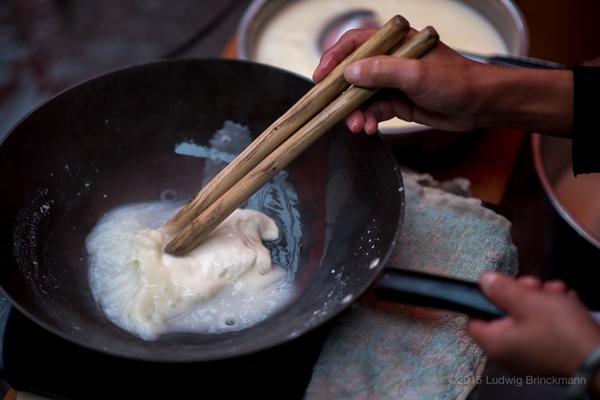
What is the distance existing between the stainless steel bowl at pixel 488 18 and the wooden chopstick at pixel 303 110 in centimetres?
48

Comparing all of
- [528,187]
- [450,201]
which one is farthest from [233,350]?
[528,187]

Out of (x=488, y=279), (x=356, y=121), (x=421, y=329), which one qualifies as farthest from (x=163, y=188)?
(x=488, y=279)

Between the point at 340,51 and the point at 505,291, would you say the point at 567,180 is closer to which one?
the point at 340,51

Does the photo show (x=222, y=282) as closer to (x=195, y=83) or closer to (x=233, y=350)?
(x=233, y=350)

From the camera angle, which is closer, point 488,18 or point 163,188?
point 163,188

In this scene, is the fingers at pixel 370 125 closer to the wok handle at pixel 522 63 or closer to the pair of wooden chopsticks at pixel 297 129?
the pair of wooden chopsticks at pixel 297 129

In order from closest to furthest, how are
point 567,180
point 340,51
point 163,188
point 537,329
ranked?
point 537,329, point 340,51, point 163,188, point 567,180

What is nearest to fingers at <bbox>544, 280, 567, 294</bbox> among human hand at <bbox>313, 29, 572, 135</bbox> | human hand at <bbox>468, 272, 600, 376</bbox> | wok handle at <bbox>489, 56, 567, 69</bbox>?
human hand at <bbox>468, 272, 600, 376</bbox>

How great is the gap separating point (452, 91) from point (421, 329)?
37 centimetres

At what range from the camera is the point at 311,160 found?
117 cm

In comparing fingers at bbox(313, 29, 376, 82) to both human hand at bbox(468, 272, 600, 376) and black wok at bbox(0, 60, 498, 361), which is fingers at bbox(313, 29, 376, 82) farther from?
human hand at bbox(468, 272, 600, 376)

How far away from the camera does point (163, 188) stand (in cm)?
121

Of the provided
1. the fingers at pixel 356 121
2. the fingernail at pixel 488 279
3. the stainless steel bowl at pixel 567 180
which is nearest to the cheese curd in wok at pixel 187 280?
the fingers at pixel 356 121

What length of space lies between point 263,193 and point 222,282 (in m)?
0.23
